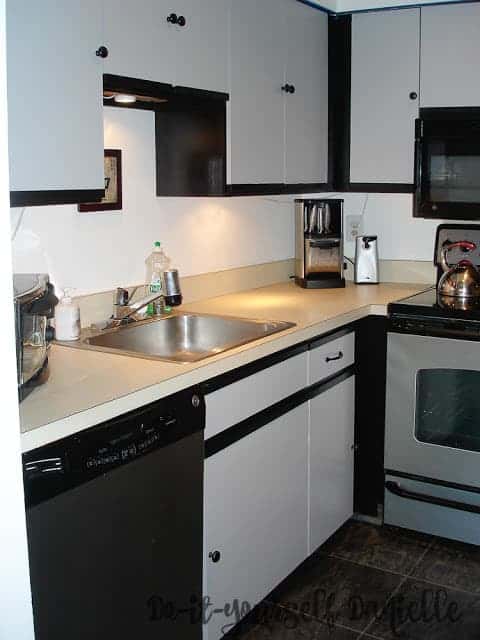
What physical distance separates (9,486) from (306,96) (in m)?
2.56

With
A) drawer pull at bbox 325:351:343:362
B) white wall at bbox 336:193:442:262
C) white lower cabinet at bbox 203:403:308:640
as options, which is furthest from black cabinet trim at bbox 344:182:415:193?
white lower cabinet at bbox 203:403:308:640

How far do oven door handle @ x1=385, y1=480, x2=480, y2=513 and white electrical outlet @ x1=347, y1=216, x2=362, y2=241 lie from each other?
125cm

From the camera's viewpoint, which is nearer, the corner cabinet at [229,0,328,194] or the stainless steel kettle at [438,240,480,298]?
the corner cabinet at [229,0,328,194]

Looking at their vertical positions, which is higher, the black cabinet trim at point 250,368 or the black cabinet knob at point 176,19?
the black cabinet knob at point 176,19

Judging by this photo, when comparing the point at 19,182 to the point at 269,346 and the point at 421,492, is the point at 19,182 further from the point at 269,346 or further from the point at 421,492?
the point at 421,492

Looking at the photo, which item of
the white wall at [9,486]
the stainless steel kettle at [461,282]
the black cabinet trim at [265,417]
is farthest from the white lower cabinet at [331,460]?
the white wall at [9,486]

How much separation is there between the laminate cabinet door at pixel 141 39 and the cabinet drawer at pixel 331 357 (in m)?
1.03

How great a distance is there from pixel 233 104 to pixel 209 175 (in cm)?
26

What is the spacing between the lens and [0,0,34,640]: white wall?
1054 millimetres

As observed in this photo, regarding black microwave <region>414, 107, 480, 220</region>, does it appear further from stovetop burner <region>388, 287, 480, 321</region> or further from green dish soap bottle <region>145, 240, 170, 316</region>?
green dish soap bottle <region>145, 240, 170, 316</region>

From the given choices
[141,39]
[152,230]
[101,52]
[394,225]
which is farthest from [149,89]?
[394,225]

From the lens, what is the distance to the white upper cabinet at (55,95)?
190 centimetres

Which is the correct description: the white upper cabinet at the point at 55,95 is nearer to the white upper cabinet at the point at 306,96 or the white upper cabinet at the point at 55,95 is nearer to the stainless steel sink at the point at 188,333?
the stainless steel sink at the point at 188,333

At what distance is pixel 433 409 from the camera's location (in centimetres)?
310
